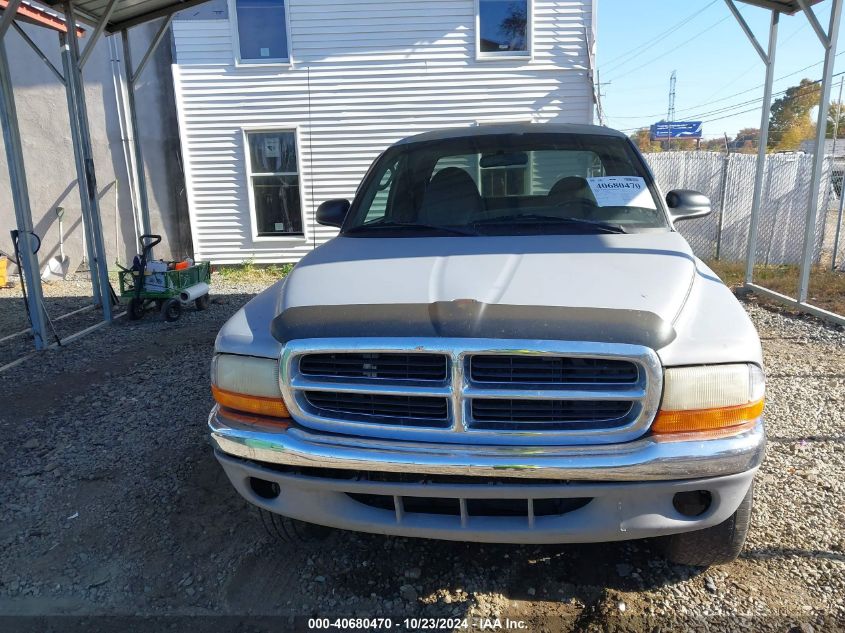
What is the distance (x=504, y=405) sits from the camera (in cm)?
209

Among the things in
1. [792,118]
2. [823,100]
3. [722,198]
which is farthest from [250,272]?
[792,118]

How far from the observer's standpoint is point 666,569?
260 cm

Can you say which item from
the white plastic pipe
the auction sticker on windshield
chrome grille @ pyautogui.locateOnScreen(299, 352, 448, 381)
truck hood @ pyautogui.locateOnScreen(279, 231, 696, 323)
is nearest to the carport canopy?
the white plastic pipe

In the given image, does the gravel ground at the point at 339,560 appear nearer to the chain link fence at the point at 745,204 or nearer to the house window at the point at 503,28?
the chain link fence at the point at 745,204

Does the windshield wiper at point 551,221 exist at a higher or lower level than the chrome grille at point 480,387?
higher

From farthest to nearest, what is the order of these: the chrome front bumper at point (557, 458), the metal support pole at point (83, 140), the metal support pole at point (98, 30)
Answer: the metal support pole at point (83, 140), the metal support pole at point (98, 30), the chrome front bumper at point (557, 458)

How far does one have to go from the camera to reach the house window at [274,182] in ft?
36.9

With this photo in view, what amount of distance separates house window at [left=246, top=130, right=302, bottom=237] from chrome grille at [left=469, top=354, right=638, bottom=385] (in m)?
9.93

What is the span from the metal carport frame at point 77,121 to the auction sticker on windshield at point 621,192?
5243 millimetres

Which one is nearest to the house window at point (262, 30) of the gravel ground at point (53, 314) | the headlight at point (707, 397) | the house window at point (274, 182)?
the house window at point (274, 182)

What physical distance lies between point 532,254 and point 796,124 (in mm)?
66878

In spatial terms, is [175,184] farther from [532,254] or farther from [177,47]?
[532,254]

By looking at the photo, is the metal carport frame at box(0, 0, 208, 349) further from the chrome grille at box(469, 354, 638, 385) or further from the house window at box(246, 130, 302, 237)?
the chrome grille at box(469, 354, 638, 385)

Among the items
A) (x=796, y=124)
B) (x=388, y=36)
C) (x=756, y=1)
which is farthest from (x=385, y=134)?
(x=796, y=124)
